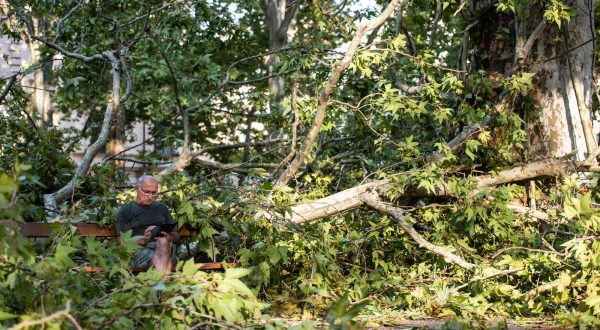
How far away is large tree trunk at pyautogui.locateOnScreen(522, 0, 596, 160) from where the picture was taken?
34.7ft

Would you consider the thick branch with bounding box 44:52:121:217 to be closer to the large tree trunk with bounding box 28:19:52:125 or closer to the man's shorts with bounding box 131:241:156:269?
the man's shorts with bounding box 131:241:156:269

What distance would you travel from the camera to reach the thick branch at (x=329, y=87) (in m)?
9.23

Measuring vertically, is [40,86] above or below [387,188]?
above

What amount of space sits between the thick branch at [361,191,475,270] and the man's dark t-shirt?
224cm

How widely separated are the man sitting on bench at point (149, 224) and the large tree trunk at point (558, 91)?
454 cm

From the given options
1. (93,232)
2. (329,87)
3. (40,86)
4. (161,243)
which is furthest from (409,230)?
(40,86)

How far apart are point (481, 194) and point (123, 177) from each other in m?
4.36

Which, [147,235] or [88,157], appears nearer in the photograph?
[147,235]

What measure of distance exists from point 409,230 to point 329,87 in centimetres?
171

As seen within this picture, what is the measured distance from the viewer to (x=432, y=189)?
9297mm

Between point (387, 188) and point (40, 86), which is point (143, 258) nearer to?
point (387, 188)

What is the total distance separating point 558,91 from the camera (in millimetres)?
10625

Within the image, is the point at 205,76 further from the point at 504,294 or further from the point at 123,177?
the point at 504,294

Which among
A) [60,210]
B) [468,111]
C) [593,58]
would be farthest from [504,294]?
[60,210]
